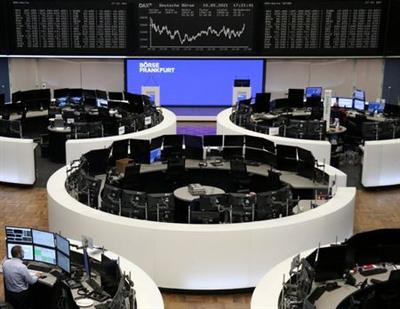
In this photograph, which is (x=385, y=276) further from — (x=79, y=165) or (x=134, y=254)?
(x=79, y=165)

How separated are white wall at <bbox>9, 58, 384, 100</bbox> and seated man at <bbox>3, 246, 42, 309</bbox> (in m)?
11.8

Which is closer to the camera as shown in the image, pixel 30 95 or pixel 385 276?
pixel 385 276

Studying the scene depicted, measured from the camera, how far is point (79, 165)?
10133 millimetres

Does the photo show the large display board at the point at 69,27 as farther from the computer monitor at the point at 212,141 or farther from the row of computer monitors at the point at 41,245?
the row of computer monitors at the point at 41,245

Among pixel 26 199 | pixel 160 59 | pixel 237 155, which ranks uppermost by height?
pixel 160 59

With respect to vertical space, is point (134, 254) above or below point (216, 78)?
below

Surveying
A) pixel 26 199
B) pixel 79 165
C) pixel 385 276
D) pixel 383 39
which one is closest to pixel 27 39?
pixel 26 199

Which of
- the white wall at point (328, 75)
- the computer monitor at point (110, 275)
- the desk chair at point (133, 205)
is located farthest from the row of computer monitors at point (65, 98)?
the computer monitor at point (110, 275)

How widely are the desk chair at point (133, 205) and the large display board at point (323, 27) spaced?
9.72 metres

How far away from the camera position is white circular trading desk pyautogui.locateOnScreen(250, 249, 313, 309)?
241 inches

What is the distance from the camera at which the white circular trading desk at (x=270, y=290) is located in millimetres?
6129

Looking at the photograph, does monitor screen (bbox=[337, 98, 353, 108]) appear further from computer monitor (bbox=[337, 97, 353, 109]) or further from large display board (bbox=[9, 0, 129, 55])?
large display board (bbox=[9, 0, 129, 55])

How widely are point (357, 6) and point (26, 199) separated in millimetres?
10509

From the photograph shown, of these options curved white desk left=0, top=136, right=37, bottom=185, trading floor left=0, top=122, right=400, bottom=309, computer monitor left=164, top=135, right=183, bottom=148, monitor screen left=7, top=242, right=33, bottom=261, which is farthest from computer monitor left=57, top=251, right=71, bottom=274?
curved white desk left=0, top=136, right=37, bottom=185
